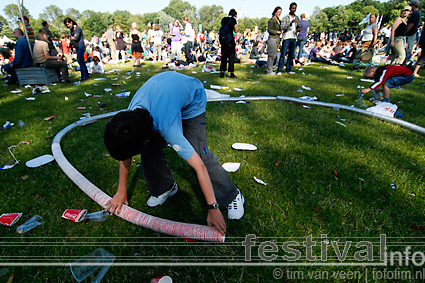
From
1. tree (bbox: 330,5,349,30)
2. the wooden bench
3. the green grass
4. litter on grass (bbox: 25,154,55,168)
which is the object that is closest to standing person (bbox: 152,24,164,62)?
the wooden bench

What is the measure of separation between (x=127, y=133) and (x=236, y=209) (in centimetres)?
129

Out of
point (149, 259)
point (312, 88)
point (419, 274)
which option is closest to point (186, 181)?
point (149, 259)

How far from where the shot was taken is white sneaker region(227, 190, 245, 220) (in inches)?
83.2

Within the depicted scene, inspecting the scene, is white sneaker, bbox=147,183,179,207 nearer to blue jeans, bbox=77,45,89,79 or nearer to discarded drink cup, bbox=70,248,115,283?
discarded drink cup, bbox=70,248,115,283

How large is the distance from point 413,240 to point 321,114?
9.75 feet

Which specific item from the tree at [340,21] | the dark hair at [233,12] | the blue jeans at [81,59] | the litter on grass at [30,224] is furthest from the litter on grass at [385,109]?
the tree at [340,21]

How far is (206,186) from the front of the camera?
5.35ft

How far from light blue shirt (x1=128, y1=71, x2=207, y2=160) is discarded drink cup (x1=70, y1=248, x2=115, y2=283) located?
110 centimetres

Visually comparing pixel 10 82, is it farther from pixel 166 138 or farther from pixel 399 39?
pixel 399 39

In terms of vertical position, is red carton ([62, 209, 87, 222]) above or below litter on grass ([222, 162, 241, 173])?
below

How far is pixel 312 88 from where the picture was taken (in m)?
6.59

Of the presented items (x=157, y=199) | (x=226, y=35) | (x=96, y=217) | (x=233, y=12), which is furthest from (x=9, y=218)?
(x=233, y=12)


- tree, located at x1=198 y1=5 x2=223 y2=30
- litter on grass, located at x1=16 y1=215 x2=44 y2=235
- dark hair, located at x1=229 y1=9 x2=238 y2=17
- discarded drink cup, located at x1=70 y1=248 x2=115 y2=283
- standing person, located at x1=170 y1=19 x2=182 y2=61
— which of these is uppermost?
tree, located at x1=198 y1=5 x2=223 y2=30

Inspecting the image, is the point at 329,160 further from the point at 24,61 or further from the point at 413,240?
the point at 24,61
